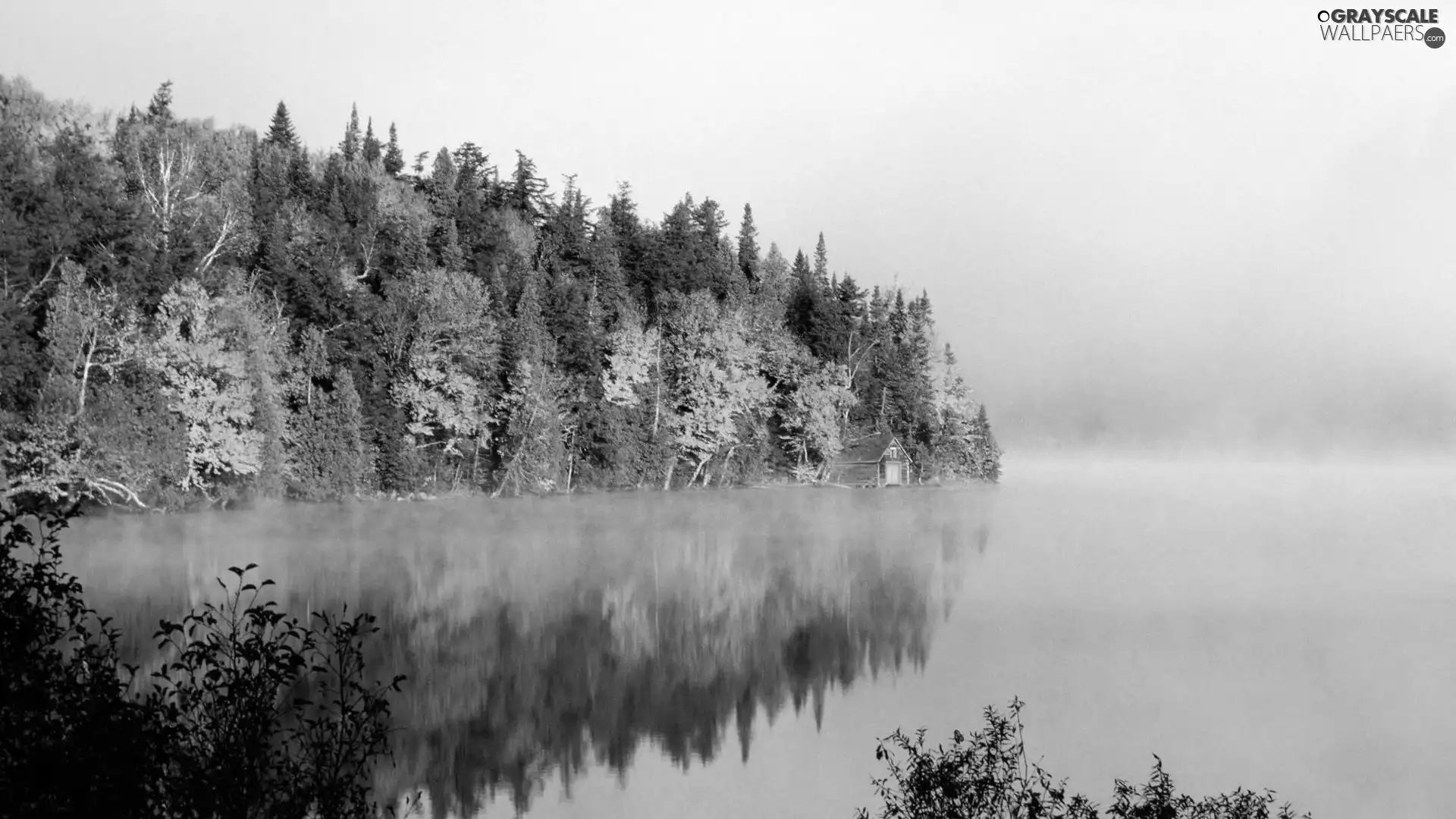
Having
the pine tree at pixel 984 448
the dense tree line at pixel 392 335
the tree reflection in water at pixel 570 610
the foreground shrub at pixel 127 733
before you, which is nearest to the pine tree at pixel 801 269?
the dense tree line at pixel 392 335

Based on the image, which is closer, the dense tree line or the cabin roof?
the dense tree line

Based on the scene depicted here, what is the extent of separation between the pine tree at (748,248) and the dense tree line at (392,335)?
23 centimetres

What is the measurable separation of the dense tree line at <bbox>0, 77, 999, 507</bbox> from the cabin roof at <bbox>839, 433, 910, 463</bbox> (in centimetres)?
91

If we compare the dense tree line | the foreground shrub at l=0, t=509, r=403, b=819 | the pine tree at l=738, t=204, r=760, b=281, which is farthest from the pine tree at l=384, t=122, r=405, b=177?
the foreground shrub at l=0, t=509, r=403, b=819

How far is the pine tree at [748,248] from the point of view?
243ft

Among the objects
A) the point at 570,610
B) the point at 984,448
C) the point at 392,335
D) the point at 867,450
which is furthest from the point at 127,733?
the point at 984,448

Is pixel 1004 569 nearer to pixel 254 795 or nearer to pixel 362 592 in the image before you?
pixel 362 592

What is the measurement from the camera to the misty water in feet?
39.7

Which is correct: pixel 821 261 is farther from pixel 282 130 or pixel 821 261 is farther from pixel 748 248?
pixel 282 130

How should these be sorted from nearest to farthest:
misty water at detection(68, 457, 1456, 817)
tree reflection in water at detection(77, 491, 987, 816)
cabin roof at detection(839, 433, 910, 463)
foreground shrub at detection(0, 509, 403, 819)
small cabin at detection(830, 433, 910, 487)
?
foreground shrub at detection(0, 509, 403, 819) < misty water at detection(68, 457, 1456, 817) < tree reflection in water at detection(77, 491, 987, 816) < small cabin at detection(830, 433, 910, 487) < cabin roof at detection(839, 433, 910, 463)

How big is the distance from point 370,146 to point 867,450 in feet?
136

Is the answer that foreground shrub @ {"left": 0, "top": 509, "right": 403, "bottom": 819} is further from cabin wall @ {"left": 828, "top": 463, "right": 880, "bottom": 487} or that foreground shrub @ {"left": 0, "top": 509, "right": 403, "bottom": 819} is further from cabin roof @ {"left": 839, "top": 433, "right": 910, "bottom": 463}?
cabin roof @ {"left": 839, "top": 433, "right": 910, "bottom": 463}

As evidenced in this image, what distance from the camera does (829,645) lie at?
62.1 feet

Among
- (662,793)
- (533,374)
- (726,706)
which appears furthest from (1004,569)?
(533,374)
